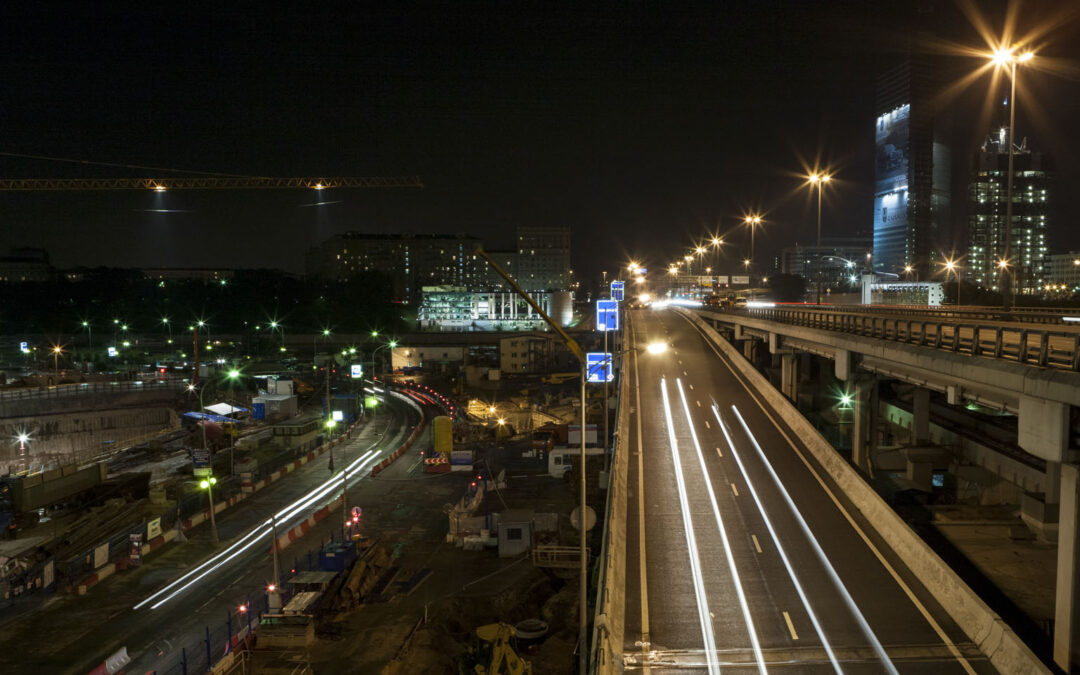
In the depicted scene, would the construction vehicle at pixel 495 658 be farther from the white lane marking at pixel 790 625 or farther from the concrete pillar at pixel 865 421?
the concrete pillar at pixel 865 421

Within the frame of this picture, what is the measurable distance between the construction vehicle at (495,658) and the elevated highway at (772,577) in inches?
134

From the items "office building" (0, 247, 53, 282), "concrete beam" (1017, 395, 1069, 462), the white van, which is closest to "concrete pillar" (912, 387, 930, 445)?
the white van

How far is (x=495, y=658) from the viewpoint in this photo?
16.2m

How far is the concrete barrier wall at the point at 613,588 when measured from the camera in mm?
12477

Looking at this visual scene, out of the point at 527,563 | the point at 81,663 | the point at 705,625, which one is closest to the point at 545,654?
the point at 705,625

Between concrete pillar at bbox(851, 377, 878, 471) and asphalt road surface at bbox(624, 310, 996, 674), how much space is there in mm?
5270

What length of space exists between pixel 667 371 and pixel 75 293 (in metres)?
142

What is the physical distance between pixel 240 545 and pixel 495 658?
61.9ft

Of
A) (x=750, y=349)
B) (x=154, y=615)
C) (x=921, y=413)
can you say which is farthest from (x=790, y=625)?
(x=750, y=349)

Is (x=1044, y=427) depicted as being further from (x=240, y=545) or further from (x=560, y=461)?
(x=240, y=545)

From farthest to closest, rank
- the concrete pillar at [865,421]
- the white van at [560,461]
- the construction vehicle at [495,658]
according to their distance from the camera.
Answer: the white van at [560,461], the concrete pillar at [865,421], the construction vehicle at [495,658]

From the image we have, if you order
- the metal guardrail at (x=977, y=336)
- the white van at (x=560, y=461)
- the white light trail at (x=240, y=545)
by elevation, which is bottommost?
the white light trail at (x=240, y=545)

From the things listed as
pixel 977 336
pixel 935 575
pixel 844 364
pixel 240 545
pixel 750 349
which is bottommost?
pixel 240 545

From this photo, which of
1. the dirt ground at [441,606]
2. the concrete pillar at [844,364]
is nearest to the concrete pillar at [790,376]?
the concrete pillar at [844,364]
